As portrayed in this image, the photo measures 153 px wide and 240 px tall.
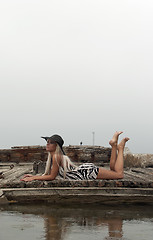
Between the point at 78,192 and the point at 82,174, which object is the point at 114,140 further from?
the point at 78,192

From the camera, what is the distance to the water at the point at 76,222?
2926 mm

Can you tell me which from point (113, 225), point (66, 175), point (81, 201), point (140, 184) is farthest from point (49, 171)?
point (113, 225)

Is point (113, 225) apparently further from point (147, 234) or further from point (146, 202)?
point (146, 202)

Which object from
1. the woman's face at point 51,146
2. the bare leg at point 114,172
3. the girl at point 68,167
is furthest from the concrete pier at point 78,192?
the woman's face at point 51,146

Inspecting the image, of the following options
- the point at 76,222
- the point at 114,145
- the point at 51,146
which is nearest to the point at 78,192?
the point at 51,146

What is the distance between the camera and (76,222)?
349 cm

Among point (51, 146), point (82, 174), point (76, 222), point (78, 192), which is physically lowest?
point (76, 222)

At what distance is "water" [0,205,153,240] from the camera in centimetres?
293

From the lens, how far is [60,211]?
13.7 ft

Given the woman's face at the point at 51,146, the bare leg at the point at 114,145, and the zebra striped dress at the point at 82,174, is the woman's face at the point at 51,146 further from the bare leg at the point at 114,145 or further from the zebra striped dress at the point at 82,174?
the bare leg at the point at 114,145

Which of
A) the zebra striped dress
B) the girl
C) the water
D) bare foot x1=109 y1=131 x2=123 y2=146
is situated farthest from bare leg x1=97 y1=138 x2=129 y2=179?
the water

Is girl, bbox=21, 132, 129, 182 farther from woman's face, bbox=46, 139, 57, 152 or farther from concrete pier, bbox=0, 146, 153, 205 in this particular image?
concrete pier, bbox=0, 146, 153, 205

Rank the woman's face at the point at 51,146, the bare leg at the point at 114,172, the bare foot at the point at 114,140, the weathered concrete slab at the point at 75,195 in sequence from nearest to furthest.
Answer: the weathered concrete slab at the point at 75,195
the woman's face at the point at 51,146
the bare leg at the point at 114,172
the bare foot at the point at 114,140

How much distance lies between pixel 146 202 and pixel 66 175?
1468 millimetres
